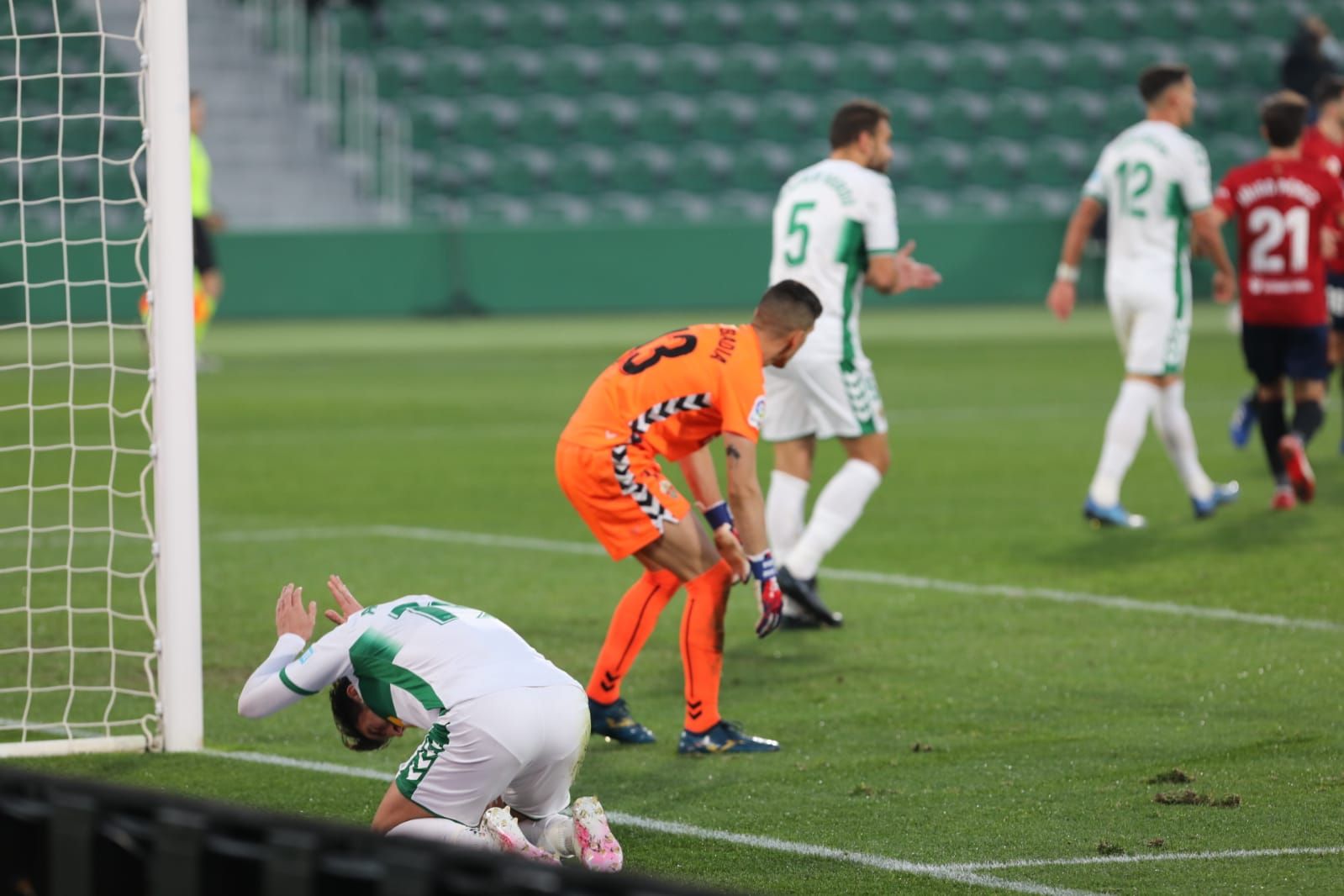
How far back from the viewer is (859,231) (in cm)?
805

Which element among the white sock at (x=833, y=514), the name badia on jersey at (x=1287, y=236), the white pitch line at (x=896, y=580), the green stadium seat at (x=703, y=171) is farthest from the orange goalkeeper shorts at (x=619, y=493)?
the green stadium seat at (x=703, y=171)

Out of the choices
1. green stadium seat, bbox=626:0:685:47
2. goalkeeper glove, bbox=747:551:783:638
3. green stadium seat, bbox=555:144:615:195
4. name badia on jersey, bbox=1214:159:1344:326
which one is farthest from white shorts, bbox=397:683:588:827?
green stadium seat, bbox=626:0:685:47

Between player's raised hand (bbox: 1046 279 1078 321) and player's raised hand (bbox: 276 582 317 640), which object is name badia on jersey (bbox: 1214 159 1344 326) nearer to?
player's raised hand (bbox: 1046 279 1078 321)

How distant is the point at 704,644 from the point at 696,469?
1.77ft

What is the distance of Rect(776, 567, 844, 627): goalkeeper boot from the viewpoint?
7.68 m

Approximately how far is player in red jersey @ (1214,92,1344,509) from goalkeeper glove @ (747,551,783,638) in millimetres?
5351

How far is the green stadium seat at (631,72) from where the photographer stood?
3022cm

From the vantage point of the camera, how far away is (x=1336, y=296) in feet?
40.8

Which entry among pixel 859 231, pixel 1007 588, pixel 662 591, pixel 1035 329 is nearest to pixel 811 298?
pixel 662 591

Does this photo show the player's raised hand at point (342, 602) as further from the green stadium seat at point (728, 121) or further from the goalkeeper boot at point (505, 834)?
the green stadium seat at point (728, 121)

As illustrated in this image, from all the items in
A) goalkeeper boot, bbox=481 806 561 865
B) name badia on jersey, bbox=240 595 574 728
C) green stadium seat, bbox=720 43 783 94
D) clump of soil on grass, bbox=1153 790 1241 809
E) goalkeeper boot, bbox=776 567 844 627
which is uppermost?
green stadium seat, bbox=720 43 783 94

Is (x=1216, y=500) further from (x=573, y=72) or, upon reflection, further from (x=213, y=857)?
(x=573, y=72)

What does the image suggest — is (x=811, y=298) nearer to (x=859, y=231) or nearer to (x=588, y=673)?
(x=588, y=673)

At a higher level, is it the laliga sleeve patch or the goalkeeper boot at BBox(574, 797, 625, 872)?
the laliga sleeve patch
